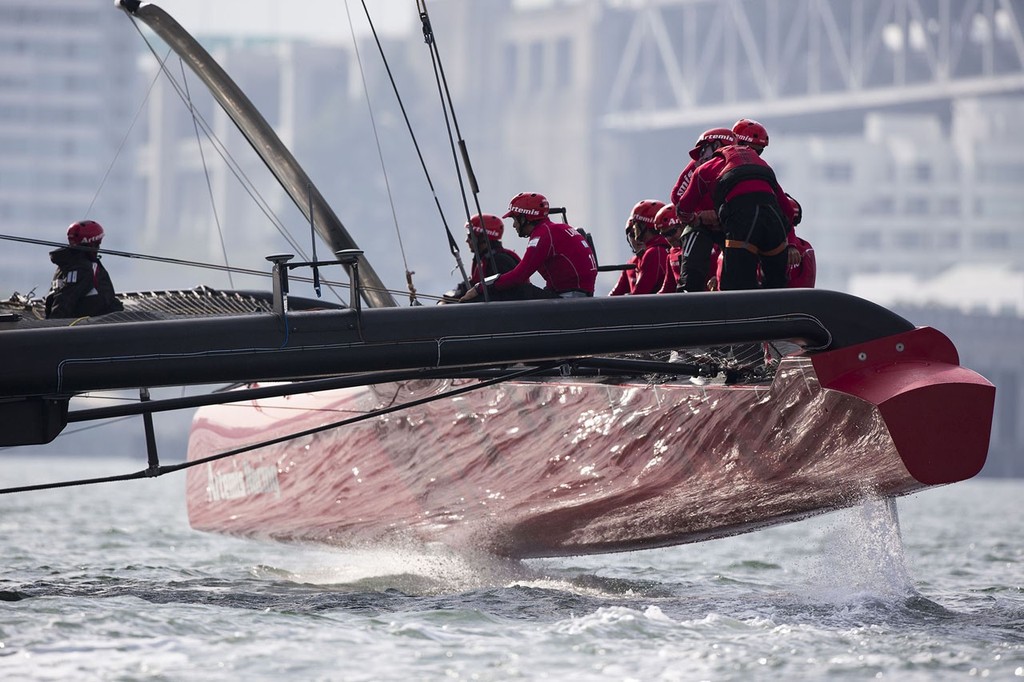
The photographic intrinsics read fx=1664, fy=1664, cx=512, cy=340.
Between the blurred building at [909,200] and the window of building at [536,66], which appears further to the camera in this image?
the window of building at [536,66]

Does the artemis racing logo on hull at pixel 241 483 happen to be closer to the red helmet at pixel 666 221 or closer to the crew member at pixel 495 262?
the crew member at pixel 495 262

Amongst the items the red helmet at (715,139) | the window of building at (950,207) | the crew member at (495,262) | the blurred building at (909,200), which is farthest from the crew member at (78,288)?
→ the window of building at (950,207)

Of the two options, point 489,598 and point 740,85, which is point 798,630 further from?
point 740,85

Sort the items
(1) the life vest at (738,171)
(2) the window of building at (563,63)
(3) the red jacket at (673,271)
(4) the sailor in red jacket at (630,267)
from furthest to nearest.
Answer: (2) the window of building at (563,63) < (4) the sailor in red jacket at (630,267) < (3) the red jacket at (673,271) < (1) the life vest at (738,171)

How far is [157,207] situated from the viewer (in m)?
92.8

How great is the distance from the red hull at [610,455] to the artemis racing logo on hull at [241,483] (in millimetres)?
21

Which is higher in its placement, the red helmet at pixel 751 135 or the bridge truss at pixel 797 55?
the bridge truss at pixel 797 55

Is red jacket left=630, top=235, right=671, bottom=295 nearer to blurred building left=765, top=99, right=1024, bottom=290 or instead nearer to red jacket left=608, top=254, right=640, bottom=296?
red jacket left=608, top=254, right=640, bottom=296

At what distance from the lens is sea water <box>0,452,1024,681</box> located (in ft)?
17.8

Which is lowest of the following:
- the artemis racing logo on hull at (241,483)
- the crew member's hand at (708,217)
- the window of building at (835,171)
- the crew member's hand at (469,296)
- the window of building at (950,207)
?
the artemis racing logo on hull at (241,483)

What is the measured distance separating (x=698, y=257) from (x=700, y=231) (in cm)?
12

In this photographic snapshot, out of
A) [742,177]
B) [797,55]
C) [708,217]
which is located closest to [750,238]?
[742,177]

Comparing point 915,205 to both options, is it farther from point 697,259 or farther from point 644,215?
point 697,259

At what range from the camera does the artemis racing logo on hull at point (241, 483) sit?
34.2ft
